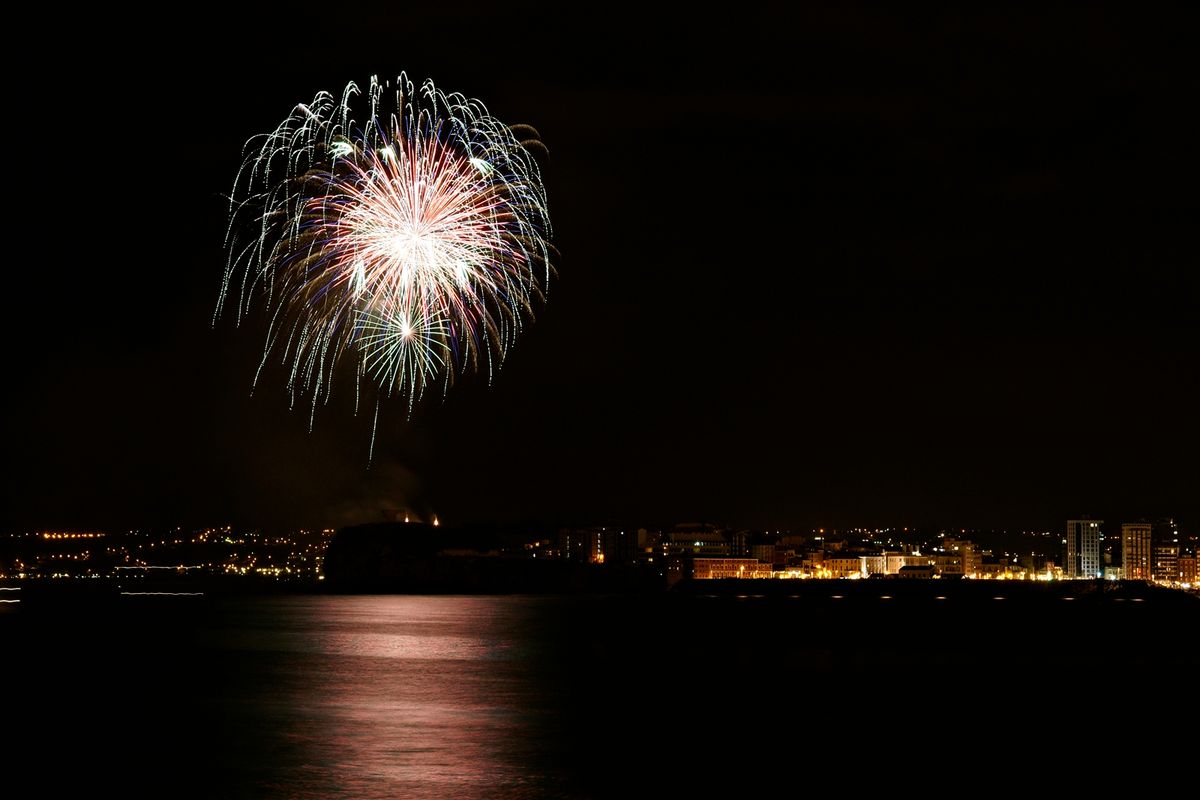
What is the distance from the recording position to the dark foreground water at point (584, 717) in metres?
15.9

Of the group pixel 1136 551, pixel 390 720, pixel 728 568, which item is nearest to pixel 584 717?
pixel 390 720

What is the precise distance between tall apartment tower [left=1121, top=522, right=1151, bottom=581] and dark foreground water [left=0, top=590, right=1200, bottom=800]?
523 feet

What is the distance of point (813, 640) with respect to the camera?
46.6 metres

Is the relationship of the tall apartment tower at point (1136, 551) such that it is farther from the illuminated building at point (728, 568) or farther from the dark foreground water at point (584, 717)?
the dark foreground water at point (584, 717)

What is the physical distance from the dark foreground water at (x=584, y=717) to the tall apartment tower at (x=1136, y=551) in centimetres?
15956

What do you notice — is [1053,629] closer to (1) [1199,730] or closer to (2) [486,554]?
(1) [1199,730]

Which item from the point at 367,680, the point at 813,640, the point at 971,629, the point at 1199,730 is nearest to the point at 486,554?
the point at 971,629

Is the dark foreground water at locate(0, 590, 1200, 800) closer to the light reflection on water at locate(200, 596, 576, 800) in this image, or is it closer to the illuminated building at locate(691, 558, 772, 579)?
the light reflection on water at locate(200, 596, 576, 800)

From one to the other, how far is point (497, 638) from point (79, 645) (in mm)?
A: 13579

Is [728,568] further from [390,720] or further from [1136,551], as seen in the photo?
[390,720]

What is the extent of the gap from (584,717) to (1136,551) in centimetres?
19026

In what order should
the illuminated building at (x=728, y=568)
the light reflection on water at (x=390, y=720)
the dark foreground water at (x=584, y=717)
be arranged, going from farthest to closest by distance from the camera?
the illuminated building at (x=728, y=568), the dark foreground water at (x=584, y=717), the light reflection on water at (x=390, y=720)

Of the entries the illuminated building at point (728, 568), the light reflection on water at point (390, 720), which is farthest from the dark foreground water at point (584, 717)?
the illuminated building at point (728, 568)

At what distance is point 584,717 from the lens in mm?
22125
